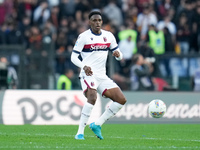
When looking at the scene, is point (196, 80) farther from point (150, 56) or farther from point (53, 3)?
point (53, 3)

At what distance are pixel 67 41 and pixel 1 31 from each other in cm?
232

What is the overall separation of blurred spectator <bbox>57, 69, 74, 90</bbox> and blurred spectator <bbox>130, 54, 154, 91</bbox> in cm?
199

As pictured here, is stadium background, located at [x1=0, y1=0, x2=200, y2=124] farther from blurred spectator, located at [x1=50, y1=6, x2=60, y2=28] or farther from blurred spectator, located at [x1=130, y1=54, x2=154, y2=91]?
blurred spectator, located at [x1=130, y1=54, x2=154, y2=91]

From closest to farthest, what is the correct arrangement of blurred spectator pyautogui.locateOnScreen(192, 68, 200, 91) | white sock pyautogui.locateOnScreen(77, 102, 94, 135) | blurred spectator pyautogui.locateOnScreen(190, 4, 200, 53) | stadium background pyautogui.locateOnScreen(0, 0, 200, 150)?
white sock pyautogui.locateOnScreen(77, 102, 94, 135), stadium background pyautogui.locateOnScreen(0, 0, 200, 150), blurred spectator pyautogui.locateOnScreen(192, 68, 200, 91), blurred spectator pyautogui.locateOnScreen(190, 4, 200, 53)

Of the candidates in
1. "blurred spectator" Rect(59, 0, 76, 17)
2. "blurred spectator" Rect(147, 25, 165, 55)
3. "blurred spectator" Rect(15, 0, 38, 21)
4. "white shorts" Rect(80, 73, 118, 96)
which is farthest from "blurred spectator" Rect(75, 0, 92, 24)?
"white shorts" Rect(80, 73, 118, 96)

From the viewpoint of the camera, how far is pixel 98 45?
1057cm

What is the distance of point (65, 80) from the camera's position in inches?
718

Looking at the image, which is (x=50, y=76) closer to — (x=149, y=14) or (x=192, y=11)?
(x=149, y=14)

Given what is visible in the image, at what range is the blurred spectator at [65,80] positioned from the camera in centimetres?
1820

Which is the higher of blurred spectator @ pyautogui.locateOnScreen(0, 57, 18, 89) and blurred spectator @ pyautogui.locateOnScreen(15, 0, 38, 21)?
blurred spectator @ pyautogui.locateOnScreen(15, 0, 38, 21)

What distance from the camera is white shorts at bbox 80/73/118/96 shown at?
10.4 metres

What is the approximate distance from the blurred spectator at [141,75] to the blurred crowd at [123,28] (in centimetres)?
7

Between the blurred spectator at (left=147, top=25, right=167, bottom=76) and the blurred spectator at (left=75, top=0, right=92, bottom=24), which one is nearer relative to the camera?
the blurred spectator at (left=147, top=25, right=167, bottom=76)

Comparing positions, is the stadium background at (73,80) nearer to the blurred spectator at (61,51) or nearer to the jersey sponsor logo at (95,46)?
the blurred spectator at (61,51)
